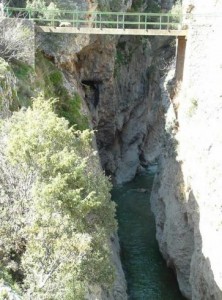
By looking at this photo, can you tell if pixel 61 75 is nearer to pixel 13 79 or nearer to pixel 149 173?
pixel 13 79

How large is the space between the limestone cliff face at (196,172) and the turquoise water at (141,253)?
99 cm

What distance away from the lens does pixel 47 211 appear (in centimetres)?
1218

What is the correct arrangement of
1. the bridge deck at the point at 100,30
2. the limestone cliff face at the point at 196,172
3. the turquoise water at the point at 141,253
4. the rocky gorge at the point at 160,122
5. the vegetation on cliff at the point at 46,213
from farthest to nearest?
the turquoise water at the point at 141,253 < the bridge deck at the point at 100,30 < the rocky gorge at the point at 160,122 < the limestone cliff face at the point at 196,172 < the vegetation on cliff at the point at 46,213

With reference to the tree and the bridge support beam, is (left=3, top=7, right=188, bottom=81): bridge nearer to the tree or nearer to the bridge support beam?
the bridge support beam

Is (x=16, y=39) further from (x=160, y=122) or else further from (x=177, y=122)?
(x=160, y=122)

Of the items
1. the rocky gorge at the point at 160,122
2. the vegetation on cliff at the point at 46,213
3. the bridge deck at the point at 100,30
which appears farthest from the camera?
the bridge deck at the point at 100,30

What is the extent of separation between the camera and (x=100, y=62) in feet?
108

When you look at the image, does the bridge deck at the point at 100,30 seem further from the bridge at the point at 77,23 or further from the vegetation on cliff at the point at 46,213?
the vegetation on cliff at the point at 46,213

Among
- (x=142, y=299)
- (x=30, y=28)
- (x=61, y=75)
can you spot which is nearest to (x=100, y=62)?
(x=61, y=75)

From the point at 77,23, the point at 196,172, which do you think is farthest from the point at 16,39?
the point at 196,172

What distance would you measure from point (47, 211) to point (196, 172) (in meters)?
9.90

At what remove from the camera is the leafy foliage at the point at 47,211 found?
38.6 ft

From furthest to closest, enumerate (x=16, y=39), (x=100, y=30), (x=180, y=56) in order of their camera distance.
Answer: (x=180, y=56) < (x=100, y=30) < (x=16, y=39)

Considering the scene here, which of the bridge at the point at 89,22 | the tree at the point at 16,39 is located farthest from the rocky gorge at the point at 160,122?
the tree at the point at 16,39
